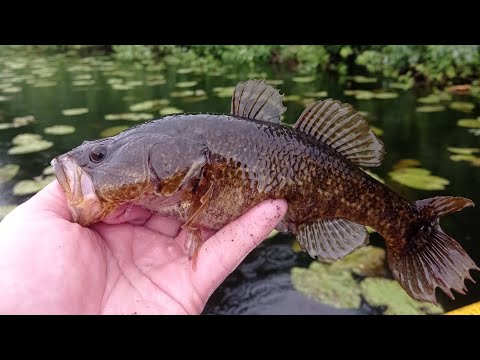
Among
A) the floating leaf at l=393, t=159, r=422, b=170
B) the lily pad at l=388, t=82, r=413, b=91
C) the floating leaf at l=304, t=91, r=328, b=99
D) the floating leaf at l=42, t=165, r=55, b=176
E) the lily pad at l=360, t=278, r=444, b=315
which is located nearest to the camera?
the lily pad at l=360, t=278, r=444, b=315

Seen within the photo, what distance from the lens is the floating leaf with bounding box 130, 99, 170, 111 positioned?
6.69 m

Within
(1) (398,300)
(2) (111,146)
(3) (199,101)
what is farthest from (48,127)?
(1) (398,300)

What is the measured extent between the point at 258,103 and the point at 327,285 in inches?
59.7

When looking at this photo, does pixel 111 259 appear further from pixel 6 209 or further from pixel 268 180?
pixel 6 209

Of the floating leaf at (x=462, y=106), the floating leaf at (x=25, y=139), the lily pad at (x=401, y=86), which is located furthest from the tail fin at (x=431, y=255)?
the lily pad at (x=401, y=86)

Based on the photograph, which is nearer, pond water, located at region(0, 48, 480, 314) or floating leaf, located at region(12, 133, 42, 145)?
pond water, located at region(0, 48, 480, 314)

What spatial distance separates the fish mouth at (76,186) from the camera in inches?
79.0

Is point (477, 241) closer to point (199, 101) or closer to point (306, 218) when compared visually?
point (306, 218)

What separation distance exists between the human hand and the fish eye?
281 millimetres

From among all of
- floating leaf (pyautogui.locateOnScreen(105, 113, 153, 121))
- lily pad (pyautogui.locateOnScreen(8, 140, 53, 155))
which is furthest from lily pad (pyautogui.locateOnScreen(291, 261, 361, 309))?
floating leaf (pyautogui.locateOnScreen(105, 113, 153, 121))

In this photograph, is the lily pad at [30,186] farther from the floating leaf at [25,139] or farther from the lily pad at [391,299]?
the lily pad at [391,299]

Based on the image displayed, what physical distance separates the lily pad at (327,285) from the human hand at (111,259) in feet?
3.75

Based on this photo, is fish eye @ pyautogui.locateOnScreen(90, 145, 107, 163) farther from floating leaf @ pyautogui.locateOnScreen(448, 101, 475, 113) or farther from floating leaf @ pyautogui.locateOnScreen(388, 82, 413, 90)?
floating leaf @ pyautogui.locateOnScreen(388, 82, 413, 90)

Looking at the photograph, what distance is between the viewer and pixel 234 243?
2.14 metres
